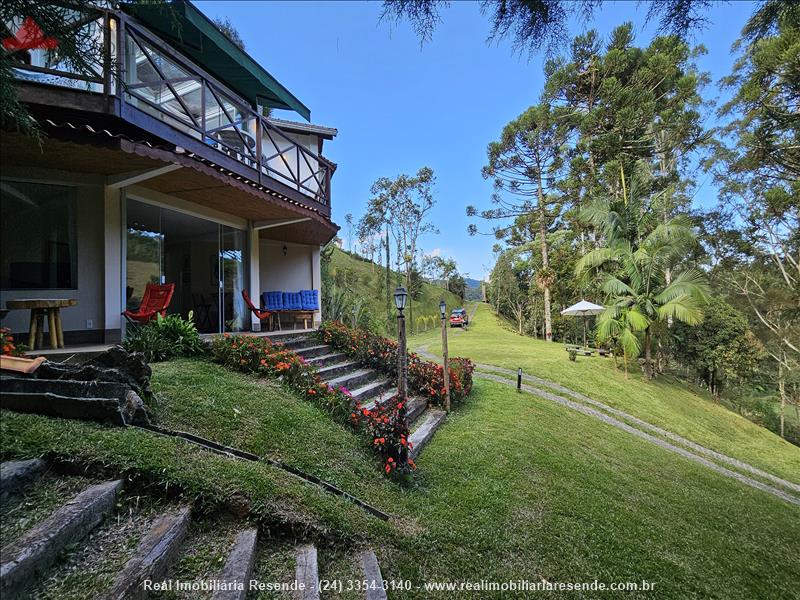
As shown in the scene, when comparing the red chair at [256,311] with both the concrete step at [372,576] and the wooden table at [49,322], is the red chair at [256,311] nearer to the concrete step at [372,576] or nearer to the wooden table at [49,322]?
Result: the wooden table at [49,322]

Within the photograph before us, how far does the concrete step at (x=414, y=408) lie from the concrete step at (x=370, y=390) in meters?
0.56

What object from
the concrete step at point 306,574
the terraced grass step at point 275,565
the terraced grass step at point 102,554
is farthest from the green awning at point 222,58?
the concrete step at point 306,574

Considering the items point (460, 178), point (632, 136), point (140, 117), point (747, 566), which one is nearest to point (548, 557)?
point (747, 566)

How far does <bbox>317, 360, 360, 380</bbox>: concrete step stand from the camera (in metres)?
6.28

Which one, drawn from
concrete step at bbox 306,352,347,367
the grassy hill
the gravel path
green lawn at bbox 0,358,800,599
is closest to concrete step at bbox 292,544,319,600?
green lawn at bbox 0,358,800,599

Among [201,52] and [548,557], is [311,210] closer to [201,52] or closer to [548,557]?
[201,52]

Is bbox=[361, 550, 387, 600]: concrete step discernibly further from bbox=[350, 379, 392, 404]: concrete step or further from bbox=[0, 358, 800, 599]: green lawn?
bbox=[350, 379, 392, 404]: concrete step

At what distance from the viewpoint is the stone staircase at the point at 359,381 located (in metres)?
5.84

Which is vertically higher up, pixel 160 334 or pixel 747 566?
pixel 160 334

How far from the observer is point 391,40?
2.95 metres

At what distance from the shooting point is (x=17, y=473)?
79.2 inches

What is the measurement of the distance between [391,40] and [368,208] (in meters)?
28.1

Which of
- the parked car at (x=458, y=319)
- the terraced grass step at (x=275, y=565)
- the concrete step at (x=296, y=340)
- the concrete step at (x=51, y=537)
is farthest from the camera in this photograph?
the parked car at (x=458, y=319)

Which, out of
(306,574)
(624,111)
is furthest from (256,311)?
(624,111)
